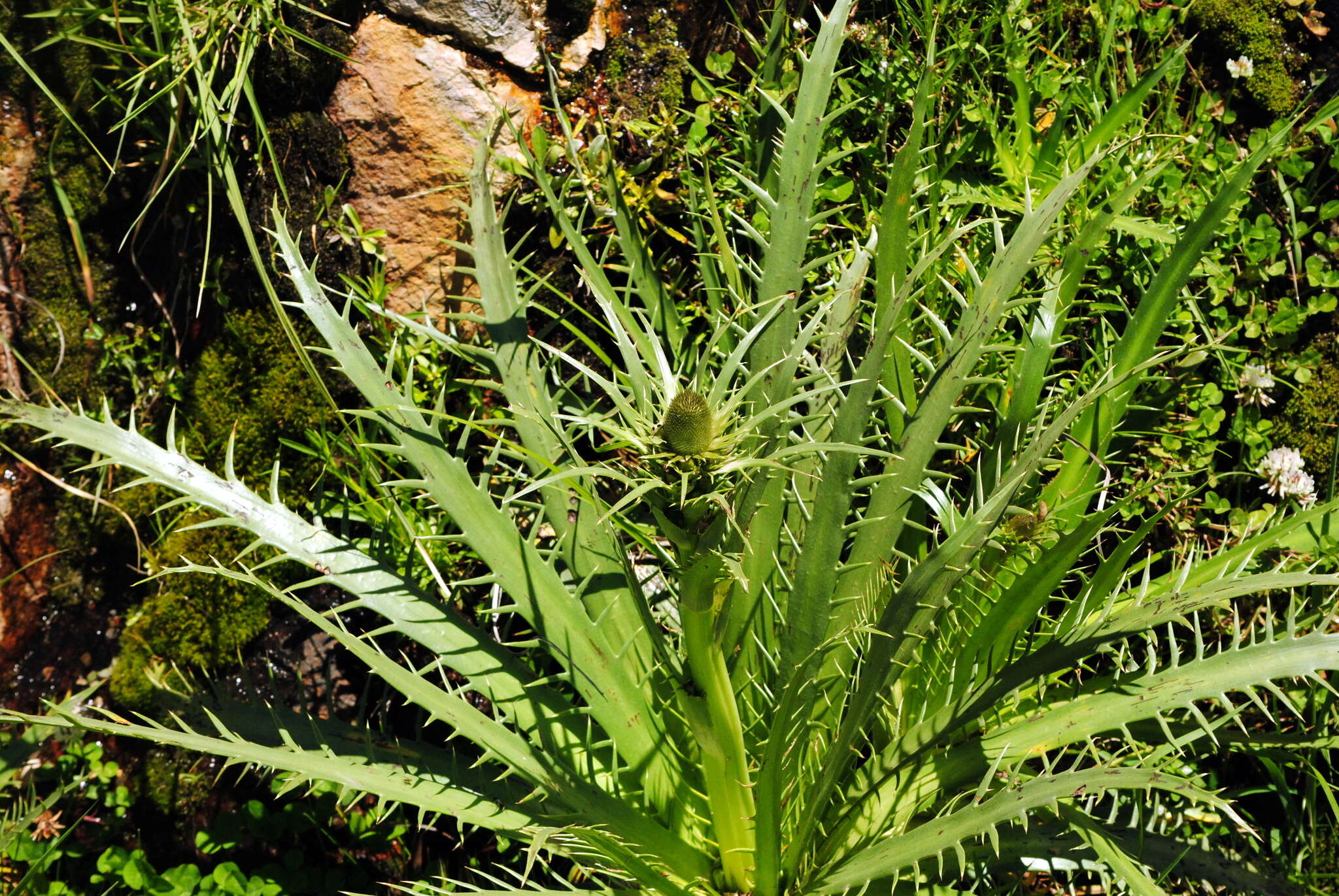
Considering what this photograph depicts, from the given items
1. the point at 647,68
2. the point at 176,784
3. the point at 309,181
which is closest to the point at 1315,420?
the point at 647,68

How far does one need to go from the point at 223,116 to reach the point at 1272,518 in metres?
2.02

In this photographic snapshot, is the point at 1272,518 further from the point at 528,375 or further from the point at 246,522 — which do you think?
the point at 246,522

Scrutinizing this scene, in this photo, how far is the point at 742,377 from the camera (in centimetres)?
135

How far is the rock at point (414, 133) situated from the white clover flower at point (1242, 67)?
147cm

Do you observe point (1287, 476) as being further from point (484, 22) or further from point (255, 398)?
point (255, 398)

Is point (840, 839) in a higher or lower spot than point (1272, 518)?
lower

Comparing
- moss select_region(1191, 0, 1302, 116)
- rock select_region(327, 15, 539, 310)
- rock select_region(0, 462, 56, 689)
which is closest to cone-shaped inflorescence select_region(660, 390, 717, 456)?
rock select_region(327, 15, 539, 310)

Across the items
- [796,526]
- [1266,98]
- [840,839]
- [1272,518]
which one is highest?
[1266,98]

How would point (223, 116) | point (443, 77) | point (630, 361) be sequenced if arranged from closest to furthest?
1. point (630, 361)
2. point (223, 116)
3. point (443, 77)

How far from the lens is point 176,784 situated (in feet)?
6.59

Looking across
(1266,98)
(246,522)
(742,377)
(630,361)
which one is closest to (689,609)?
(630,361)

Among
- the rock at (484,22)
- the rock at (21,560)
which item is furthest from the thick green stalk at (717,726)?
the rock at (21,560)

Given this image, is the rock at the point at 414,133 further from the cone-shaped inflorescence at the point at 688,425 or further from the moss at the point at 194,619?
the cone-shaped inflorescence at the point at 688,425

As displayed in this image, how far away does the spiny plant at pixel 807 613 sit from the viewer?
1133 millimetres
